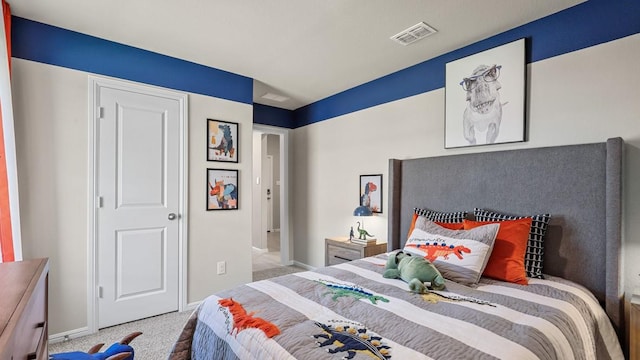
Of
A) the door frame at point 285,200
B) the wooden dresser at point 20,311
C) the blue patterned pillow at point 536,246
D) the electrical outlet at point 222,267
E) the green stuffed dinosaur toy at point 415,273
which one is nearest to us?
the wooden dresser at point 20,311

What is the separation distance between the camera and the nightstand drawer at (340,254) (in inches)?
128

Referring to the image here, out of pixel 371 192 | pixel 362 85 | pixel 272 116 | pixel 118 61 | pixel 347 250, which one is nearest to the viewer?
pixel 118 61

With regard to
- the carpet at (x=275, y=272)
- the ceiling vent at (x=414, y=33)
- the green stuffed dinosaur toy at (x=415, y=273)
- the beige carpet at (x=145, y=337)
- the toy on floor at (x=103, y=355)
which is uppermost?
the ceiling vent at (x=414, y=33)

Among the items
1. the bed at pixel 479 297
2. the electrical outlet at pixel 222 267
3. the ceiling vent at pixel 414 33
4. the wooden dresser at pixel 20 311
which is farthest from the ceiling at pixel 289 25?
the electrical outlet at pixel 222 267

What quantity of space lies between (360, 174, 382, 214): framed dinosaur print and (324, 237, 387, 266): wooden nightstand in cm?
43

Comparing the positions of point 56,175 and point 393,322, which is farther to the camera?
point 56,175

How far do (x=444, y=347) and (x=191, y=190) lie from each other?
2732 millimetres

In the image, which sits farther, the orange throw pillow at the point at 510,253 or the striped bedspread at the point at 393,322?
the orange throw pillow at the point at 510,253

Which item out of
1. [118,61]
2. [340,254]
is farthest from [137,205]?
[340,254]

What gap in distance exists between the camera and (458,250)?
208 centimetres

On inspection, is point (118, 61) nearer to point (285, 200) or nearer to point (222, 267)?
point (222, 267)

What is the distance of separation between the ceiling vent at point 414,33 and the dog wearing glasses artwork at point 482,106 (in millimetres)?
560

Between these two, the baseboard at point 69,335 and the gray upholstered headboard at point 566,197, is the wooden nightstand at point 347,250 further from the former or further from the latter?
the baseboard at point 69,335

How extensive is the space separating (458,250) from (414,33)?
1.76 meters
